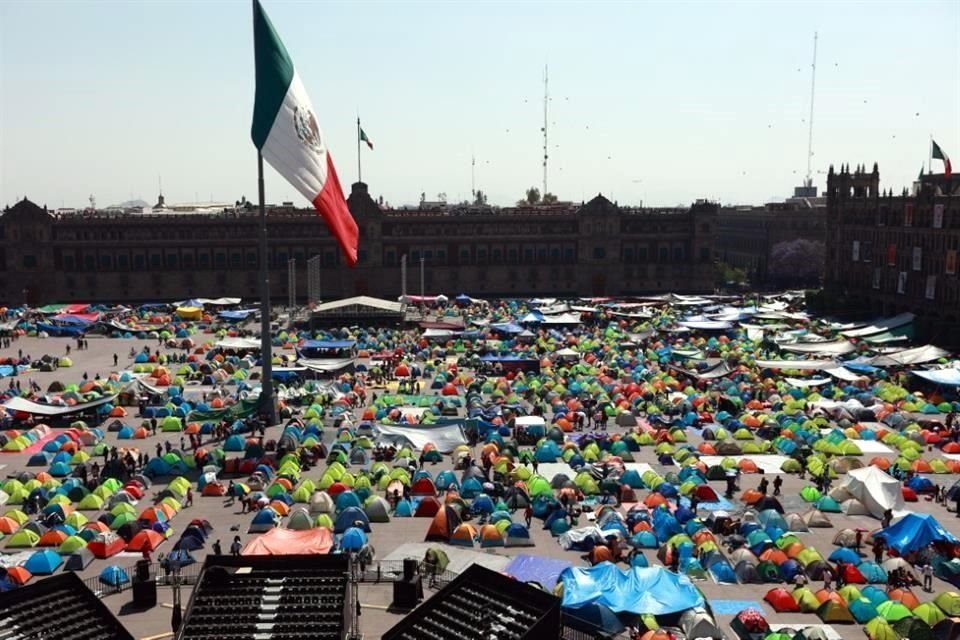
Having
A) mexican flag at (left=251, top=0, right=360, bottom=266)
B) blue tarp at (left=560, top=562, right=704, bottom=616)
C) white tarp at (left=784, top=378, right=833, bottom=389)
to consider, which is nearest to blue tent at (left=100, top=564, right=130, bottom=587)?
blue tarp at (left=560, top=562, right=704, bottom=616)

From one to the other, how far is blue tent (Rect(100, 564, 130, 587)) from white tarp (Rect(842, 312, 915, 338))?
204 ft

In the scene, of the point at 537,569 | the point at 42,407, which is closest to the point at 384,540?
the point at 537,569

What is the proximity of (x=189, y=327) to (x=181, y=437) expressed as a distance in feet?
138

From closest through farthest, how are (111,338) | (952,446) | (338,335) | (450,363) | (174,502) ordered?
(174,502), (952,446), (450,363), (338,335), (111,338)

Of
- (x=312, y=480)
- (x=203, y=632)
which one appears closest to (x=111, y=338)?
(x=312, y=480)

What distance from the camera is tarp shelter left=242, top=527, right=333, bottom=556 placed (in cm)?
3097

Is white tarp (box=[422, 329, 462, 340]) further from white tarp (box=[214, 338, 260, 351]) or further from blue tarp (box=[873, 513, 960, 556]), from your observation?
blue tarp (box=[873, 513, 960, 556])

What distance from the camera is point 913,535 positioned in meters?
33.1

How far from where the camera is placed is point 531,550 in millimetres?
34062

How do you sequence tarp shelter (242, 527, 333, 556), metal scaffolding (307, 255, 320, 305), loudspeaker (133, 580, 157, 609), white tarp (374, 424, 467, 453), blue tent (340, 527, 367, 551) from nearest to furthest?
1. loudspeaker (133, 580, 157, 609)
2. tarp shelter (242, 527, 333, 556)
3. blue tent (340, 527, 367, 551)
4. white tarp (374, 424, 467, 453)
5. metal scaffolding (307, 255, 320, 305)

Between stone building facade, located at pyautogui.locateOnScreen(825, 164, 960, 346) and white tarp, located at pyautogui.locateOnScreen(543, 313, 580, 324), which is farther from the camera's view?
white tarp, located at pyautogui.locateOnScreen(543, 313, 580, 324)

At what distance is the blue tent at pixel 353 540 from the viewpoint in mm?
32844

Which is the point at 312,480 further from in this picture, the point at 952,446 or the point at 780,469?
the point at 952,446

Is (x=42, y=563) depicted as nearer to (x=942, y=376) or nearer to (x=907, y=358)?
(x=942, y=376)
